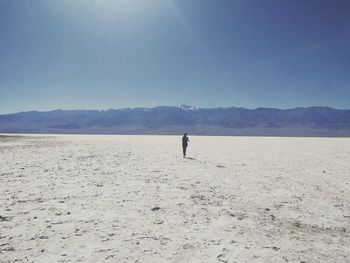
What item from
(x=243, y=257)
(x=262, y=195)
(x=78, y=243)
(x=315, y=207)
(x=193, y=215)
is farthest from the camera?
(x=262, y=195)

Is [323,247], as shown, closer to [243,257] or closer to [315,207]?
[243,257]

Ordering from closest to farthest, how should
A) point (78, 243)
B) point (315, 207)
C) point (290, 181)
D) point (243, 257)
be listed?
point (243, 257), point (78, 243), point (315, 207), point (290, 181)

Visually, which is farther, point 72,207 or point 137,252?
point 72,207

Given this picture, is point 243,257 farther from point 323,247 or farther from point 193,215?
point 193,215

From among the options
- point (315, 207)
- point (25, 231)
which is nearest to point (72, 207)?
point (25, 231)

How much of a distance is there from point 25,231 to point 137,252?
9.00 feet

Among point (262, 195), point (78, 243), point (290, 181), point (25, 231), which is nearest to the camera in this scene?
point (78, 243)

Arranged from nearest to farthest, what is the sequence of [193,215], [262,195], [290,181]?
[193,215] < [262,195] < [290,181]

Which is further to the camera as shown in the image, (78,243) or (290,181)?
(290,181)

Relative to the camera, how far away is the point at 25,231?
725 cm

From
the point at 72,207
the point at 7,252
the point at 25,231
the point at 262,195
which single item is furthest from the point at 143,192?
the point at 7,252

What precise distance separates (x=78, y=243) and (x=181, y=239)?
2.05 metres

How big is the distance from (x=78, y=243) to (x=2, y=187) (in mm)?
7115

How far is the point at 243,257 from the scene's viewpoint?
606 cm
